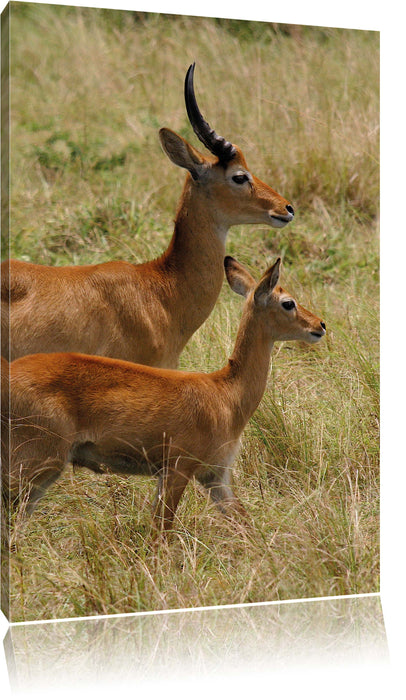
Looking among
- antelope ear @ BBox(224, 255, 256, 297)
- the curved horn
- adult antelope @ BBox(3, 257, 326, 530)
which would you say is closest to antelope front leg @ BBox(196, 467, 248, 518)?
adult antelope @ BBox(3, 257, 326, 530)

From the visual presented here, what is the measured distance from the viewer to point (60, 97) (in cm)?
1038

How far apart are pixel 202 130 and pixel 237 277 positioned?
32.9 inches

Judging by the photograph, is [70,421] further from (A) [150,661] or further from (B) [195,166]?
(B) [195,166]

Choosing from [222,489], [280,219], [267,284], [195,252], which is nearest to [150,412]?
[222,489]

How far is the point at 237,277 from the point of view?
7125mm

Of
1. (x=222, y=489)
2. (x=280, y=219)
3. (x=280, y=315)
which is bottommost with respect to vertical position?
(x=222, y=489)

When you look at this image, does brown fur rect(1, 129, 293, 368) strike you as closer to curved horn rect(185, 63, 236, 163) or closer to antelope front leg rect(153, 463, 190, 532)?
curved horn rect(185, 63, 236, 163)

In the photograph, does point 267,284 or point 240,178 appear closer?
point 267,284

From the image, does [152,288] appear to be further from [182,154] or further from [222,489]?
[222,489]

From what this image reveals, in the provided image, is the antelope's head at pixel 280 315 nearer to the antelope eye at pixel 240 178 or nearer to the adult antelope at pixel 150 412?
the adult antelope at pixel 150 412

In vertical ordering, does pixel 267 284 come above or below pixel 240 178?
below

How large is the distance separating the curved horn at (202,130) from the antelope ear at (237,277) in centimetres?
61

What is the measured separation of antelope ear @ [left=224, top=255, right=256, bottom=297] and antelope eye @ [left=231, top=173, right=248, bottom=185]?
467 millimetres

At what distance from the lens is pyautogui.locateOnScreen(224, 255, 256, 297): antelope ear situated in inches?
280
